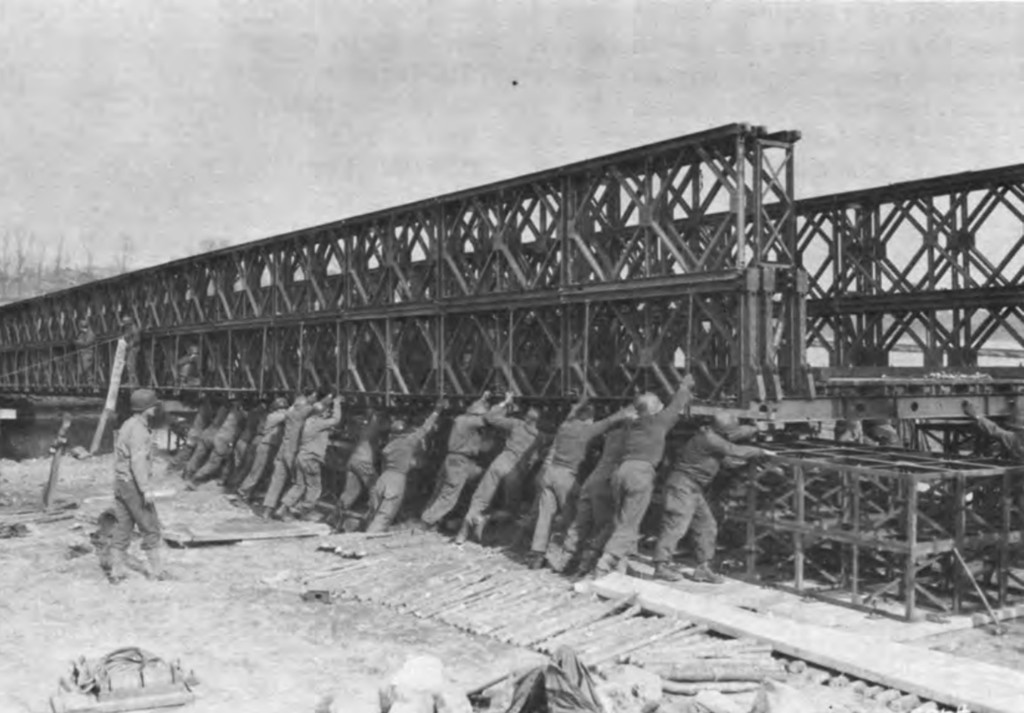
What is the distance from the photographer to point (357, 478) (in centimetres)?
1659

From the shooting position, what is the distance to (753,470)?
11562 mm

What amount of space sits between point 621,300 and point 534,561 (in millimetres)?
3462

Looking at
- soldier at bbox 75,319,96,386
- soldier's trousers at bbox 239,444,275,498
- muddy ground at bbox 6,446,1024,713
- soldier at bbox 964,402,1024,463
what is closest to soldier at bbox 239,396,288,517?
soldier's trousers at bbox 239,444,275,498

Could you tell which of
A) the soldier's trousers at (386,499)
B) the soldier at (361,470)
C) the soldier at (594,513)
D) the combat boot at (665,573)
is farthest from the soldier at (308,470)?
the combat boot at (665,573)

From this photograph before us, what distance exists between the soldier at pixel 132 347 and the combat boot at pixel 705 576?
18233 millimetres

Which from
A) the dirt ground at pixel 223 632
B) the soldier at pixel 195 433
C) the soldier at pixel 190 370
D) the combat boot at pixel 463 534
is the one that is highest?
the soldier at pixel 190 370

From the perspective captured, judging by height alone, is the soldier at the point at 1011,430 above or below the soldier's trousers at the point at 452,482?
above

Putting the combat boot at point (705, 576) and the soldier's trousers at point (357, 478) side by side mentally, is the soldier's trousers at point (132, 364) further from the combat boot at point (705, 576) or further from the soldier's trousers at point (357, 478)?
the combat boot at point (705, 576)

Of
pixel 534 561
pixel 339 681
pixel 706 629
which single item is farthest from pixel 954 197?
pixel 339 681

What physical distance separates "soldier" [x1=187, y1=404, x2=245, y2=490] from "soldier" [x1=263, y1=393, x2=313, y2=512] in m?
3.71

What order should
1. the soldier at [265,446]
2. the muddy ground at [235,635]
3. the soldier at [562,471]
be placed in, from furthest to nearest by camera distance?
the soldier at [265,446], the soldier at [562,471], the muddy ground at [235,635]

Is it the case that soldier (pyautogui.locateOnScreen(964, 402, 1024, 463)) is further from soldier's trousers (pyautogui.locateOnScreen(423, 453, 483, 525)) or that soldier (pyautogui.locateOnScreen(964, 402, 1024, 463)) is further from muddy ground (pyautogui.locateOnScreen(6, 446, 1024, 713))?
soldier's trousers (pyautogui.locateOnScreen(423, 453, 483, 525))

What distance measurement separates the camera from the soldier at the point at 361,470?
53.9ft

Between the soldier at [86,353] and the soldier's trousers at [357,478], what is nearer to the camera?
the soldier's trousers at [357,478]
